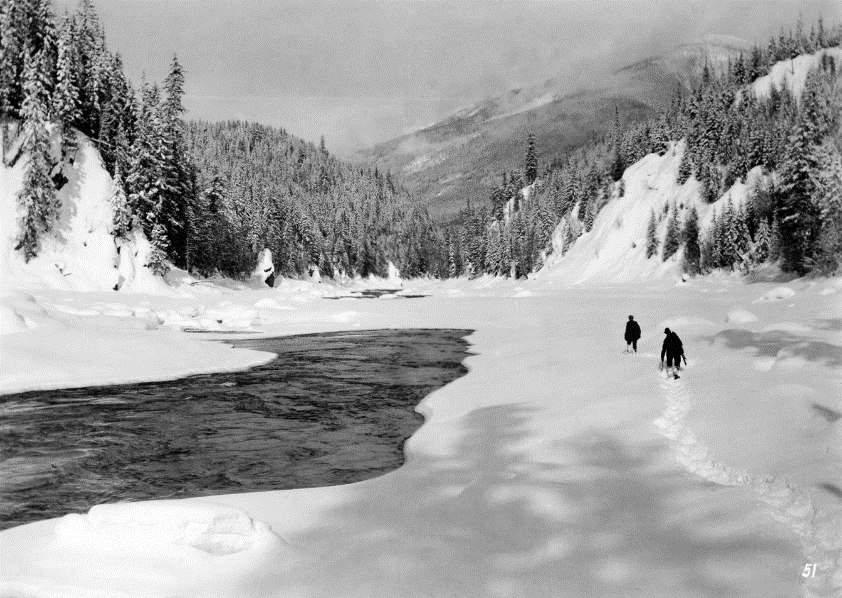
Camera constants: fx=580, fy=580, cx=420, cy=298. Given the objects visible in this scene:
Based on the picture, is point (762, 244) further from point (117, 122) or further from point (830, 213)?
point (117, 122)

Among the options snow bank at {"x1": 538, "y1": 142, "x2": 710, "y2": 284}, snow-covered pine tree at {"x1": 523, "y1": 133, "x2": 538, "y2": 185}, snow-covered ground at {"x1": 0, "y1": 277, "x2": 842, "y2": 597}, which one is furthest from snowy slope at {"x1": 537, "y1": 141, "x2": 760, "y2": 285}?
snow-covered ground at {"x1": 0, "y1": 277, "x2": 842, "y2": 597}

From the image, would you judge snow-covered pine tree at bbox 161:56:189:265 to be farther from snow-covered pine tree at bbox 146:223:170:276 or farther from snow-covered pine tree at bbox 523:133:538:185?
snow-covered pine tree at bbox 523:133:538:185

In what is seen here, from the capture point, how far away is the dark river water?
11883 millimetres

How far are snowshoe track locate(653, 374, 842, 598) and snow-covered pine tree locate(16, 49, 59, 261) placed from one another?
6006 centimetres

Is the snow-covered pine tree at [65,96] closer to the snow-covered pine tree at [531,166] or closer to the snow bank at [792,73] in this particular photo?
the snow bank at [792,73]

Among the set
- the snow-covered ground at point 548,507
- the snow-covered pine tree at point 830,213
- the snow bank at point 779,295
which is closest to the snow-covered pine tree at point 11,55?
the snow-covered ground at point 548,507

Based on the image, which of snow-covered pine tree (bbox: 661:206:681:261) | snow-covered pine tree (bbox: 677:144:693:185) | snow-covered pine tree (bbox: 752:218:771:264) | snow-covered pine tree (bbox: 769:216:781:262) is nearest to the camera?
snow-covered pine tree (bbox: 769:216:781:262)

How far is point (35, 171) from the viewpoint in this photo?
5388 centimetres

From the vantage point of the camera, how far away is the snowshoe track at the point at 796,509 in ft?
18.7

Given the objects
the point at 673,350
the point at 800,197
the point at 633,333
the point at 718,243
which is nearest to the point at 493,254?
the point at 718,243

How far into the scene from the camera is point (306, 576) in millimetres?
7117

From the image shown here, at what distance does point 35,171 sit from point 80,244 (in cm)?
756

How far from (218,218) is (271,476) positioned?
74.9 meters

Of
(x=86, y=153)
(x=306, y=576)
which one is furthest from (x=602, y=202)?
(x=306, y=576)
